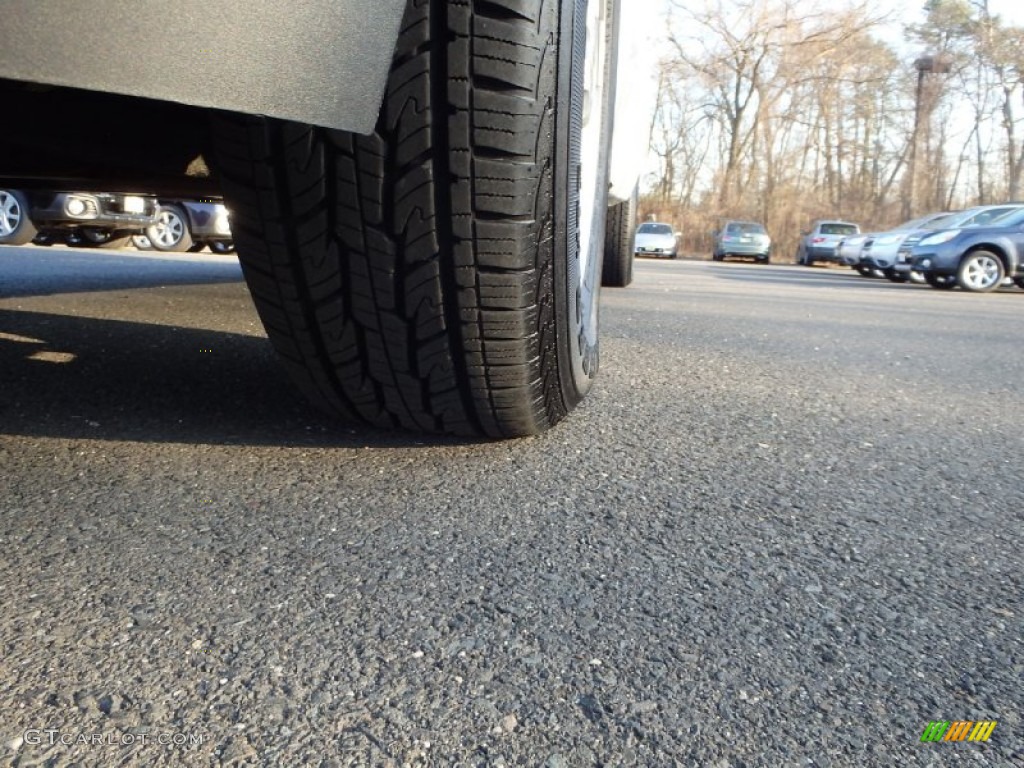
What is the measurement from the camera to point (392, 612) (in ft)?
3.12

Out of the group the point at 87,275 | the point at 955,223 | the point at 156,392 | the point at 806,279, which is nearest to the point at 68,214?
the point at 87,275

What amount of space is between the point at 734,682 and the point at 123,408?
1417 millimetres

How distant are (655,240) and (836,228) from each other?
5.05 meters

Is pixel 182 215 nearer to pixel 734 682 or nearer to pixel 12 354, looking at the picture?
pixel 12 354

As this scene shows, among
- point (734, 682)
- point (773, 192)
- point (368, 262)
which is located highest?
point (773, 192)

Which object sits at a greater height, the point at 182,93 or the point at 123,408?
the point at 182,93

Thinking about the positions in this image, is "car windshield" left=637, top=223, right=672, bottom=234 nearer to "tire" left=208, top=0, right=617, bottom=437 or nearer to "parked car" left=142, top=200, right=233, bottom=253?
"parked car" left=142, top=200, right=233, bottom=253

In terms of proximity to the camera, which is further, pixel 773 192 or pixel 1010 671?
pixel 773 192

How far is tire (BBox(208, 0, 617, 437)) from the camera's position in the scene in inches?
46.4

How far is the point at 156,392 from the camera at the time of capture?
6.23 ft

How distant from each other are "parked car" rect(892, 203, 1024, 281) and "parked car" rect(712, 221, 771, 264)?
38.7 ft

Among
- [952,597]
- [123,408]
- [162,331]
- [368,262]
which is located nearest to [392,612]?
[368,262]

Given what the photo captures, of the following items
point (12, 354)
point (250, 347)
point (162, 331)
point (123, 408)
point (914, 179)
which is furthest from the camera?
point (914, 179)

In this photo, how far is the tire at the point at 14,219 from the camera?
861cm
